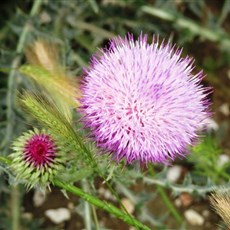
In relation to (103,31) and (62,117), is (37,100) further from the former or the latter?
(103,31)

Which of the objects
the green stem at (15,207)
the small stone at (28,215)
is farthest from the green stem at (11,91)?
the small stone at (28,215)

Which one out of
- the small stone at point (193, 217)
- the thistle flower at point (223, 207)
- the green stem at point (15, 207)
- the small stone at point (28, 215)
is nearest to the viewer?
the thistle flower at point (223, 207)

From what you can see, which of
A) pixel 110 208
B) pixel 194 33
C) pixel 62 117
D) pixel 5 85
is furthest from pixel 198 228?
pixel 62 117

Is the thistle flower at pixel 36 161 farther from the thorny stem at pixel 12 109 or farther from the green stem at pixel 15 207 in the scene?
the green stem at pixel 15 207

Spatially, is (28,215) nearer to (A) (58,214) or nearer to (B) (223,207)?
(A) (58,214)

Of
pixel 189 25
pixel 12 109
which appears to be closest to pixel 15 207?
pixel 12 109

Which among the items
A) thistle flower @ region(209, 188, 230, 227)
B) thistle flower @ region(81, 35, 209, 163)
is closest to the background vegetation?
thistle flower @ region(81, 35, 209, 163)
